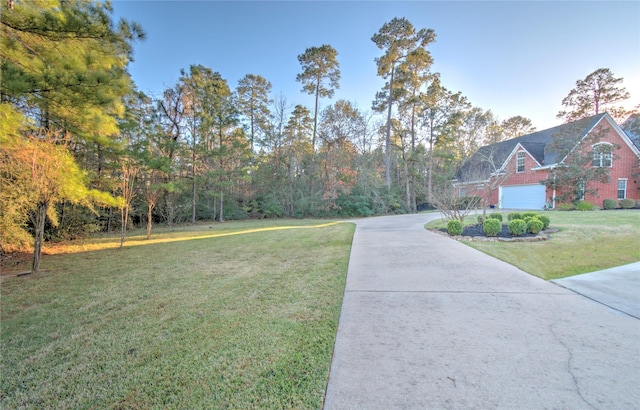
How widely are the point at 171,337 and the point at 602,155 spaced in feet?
79.9

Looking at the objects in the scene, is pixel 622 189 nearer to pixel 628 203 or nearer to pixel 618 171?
pixel 618 171

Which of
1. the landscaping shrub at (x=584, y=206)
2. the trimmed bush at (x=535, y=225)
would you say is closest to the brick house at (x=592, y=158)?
the landscaping shrub at (x=584, y=206)

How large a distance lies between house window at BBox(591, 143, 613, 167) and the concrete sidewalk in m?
19.7

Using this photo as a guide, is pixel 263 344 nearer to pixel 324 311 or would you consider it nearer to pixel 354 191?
pixel 324 311

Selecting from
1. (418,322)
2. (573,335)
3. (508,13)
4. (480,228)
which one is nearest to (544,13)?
(508,13)

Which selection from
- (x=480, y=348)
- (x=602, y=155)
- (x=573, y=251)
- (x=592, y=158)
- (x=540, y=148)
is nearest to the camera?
(x=480, y=348)

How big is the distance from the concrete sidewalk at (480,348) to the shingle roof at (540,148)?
39.1 feet

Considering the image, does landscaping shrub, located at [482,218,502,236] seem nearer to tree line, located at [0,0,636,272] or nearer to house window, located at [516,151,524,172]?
tree line, located at [0,0,636,272]

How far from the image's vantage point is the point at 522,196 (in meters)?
19.0

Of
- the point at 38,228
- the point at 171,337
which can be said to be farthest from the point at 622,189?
the point at 38,228

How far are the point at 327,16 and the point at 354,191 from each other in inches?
452

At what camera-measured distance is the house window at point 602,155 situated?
15828mm

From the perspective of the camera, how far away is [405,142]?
72.8 feet

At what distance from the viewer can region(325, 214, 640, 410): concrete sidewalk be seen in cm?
152
